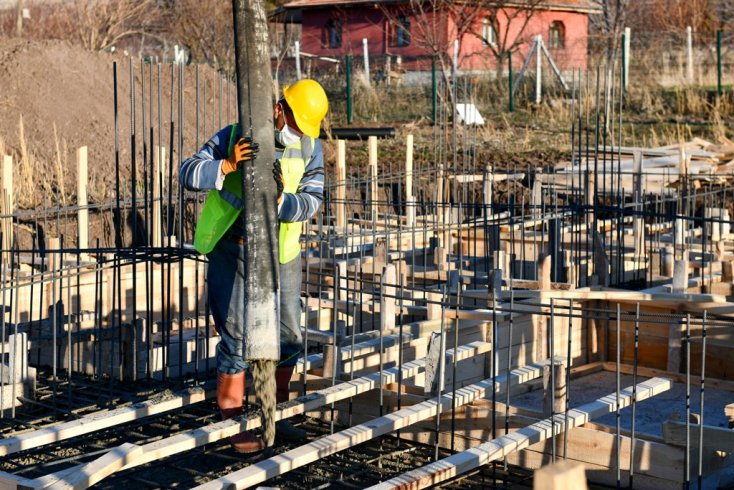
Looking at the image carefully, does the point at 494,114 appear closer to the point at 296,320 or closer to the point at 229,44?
the point at 229,44

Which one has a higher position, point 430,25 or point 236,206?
point 430,25

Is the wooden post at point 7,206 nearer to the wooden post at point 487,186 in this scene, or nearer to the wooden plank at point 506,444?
the wooden post at point 487,186

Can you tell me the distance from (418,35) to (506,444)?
22.7m

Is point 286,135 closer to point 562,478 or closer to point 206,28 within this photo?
point 562,478

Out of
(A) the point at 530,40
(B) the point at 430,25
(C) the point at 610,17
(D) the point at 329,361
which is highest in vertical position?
(C) the point at 610,17

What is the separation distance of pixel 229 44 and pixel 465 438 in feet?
77.1

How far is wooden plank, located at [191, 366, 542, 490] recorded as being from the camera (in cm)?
459

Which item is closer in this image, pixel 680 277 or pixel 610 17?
pixel 680 277

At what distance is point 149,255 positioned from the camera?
247 inches

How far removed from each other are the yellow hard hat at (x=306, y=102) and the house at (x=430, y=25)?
2079cm

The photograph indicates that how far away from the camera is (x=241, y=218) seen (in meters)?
5.21

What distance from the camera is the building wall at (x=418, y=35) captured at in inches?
1098

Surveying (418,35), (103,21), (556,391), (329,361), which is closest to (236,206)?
(329,361)

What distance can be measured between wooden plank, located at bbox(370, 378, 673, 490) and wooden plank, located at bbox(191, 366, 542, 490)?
35 cm
